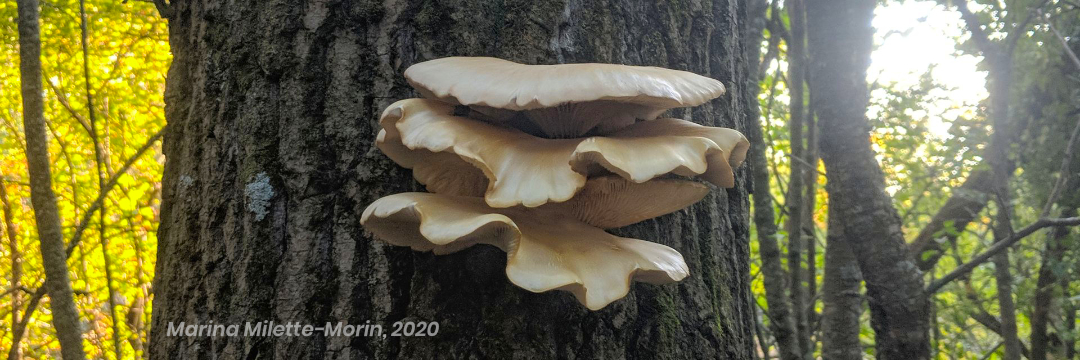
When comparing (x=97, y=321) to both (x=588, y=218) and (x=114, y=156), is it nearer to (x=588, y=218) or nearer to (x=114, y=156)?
(x=114, y=156)

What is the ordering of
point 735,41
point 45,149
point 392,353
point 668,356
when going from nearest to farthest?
point 392,353 < point 668,356 < point 735,41 < point 45,149

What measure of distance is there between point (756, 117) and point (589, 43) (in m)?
2.92

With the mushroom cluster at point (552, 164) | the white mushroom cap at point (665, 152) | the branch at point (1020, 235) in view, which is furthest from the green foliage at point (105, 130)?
the branch at point (1020, 235)

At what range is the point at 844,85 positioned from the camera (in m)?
3.17

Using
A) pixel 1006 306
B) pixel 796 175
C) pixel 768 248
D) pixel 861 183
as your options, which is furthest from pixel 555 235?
pixel 1006 306

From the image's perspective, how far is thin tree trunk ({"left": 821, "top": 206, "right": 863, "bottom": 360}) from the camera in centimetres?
366

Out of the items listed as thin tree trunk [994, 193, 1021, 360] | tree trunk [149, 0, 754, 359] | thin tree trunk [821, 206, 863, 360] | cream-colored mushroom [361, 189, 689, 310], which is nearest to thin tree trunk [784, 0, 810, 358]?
thin tree trunk [821, 206, 863, 360]

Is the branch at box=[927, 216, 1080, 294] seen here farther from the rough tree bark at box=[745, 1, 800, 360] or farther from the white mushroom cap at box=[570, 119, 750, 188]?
the white mushroom cap at box=[570, 119, 750, 188]

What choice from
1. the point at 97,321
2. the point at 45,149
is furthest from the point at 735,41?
the point at 97,321

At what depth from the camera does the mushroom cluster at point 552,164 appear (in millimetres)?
883

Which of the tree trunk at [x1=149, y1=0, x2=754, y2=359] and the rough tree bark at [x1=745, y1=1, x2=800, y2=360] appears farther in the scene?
the rough tree bark at [x1=745, y1=1, x2=800, y2=360]

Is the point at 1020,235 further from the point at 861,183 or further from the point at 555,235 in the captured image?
the point at 555,235

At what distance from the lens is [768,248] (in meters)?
3.79

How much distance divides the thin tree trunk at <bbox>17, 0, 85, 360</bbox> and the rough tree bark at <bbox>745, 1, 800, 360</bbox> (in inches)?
150
